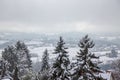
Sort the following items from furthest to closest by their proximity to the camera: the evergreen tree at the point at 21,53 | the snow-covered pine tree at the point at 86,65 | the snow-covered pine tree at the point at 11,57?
1. the evergreen tree at the point at 21,53
2. the snow-covered pine tree at the point at 11,57
3. the snow-covered pine tree at the point at 86,65

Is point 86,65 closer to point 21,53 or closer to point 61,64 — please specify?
point 61,64

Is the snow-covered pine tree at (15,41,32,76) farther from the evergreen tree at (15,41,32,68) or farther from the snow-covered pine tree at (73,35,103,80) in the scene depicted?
the snow-covered pine tree at (73,35,103,80)

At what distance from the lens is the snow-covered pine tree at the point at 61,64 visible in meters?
28.0

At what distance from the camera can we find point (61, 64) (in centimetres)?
2814

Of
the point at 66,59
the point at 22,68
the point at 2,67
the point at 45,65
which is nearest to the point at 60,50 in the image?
the point at 66,59

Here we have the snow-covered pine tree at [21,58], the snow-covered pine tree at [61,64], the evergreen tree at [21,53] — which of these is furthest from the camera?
the evergreen tree at [21,53]

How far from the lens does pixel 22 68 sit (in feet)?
262

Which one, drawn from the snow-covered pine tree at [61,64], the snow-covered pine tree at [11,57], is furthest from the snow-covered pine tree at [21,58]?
the snow-covered pine tree at [61,64]

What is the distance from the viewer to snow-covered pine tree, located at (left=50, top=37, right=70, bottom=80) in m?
28.0

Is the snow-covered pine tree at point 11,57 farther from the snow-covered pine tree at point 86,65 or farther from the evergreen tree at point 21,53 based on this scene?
the snow-covered pine tree at point 86,65

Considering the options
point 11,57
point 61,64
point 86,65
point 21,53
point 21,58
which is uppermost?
point 86,65

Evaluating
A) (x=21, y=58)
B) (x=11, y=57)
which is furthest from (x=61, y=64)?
(x=21, y=58)

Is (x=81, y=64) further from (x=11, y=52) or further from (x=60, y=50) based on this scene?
(x=11, y=52)

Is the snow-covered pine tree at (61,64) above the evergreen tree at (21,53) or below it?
above
